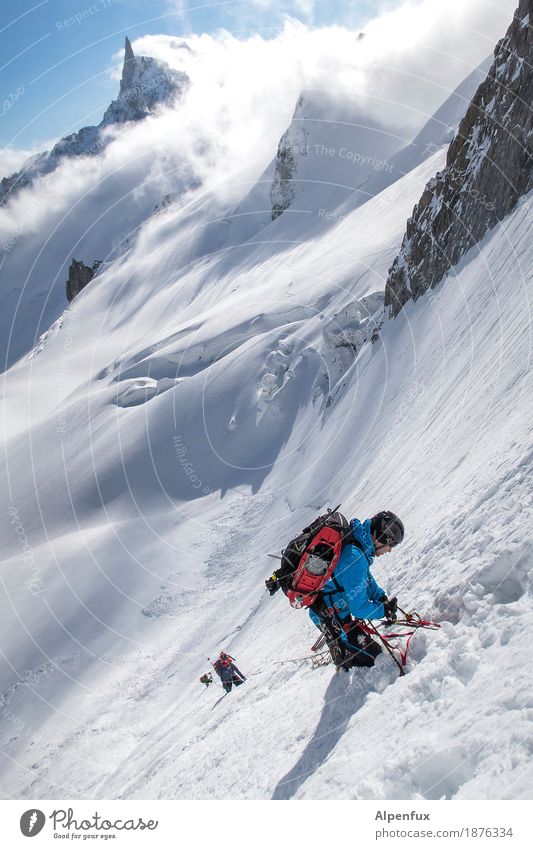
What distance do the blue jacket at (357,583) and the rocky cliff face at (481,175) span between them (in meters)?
18.4

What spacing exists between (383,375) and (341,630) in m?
21.8

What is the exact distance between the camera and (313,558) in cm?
662

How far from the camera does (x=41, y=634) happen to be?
1268 inches

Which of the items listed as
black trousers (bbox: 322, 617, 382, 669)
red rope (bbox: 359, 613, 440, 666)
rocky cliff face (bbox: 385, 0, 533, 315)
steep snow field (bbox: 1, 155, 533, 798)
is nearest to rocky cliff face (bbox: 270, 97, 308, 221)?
steep snow field (bbox: 1, 155, 533, 798)

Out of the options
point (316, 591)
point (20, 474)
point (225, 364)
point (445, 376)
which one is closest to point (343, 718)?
point (316, 591)

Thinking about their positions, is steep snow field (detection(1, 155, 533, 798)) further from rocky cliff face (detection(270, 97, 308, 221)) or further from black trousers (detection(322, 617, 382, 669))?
rocky cliff face (detection(270, 97, 308, 221))

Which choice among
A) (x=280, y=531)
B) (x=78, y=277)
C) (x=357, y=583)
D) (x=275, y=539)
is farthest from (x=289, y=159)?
(x=357, y=583)

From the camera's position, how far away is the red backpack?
21.9 feet

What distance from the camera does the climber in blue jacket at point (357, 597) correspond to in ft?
22.2

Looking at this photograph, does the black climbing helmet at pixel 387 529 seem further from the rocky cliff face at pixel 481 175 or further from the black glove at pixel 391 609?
the rocky cliff face at pixel 481 175

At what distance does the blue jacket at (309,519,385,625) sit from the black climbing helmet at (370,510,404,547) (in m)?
0.10
